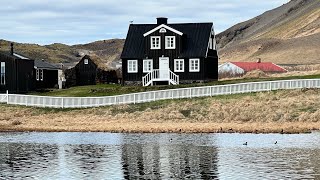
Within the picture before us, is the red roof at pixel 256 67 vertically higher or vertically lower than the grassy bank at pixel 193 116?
higher

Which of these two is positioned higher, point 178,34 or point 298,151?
point 178,34

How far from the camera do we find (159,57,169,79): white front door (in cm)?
8325

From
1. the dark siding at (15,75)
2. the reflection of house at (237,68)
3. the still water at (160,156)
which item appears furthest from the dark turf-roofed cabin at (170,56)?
the reflection of house at (237,68)

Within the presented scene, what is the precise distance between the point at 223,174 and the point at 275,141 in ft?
44.7

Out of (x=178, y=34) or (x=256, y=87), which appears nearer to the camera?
(x=256, y=87)

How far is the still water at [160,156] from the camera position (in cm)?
3125

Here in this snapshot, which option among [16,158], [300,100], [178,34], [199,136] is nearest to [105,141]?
[199,136]

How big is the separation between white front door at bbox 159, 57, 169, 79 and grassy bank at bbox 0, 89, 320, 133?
17377mm

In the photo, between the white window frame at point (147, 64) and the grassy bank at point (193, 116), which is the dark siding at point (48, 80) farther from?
the grassy bank at point (193, 116)

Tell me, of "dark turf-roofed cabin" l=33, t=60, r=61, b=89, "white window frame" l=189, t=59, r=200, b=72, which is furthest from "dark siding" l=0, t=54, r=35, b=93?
"white window frame" l=189, t=59, r=200, b=72

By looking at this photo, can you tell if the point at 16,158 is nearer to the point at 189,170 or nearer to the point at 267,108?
the point at 189,170

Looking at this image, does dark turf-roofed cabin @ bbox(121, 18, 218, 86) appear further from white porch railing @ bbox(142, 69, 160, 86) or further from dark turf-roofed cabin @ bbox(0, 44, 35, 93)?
dark turf-roofed cabin @ bbox(0, 44, 35, 93)

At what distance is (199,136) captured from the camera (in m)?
48.6

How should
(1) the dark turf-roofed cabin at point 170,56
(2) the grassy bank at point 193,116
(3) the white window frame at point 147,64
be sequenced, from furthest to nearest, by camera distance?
(3) the white window frame at point 147,64 → (1) the dark turf-roofed cabin at point 170,56 → (2) the grassy bank at point 193,116
